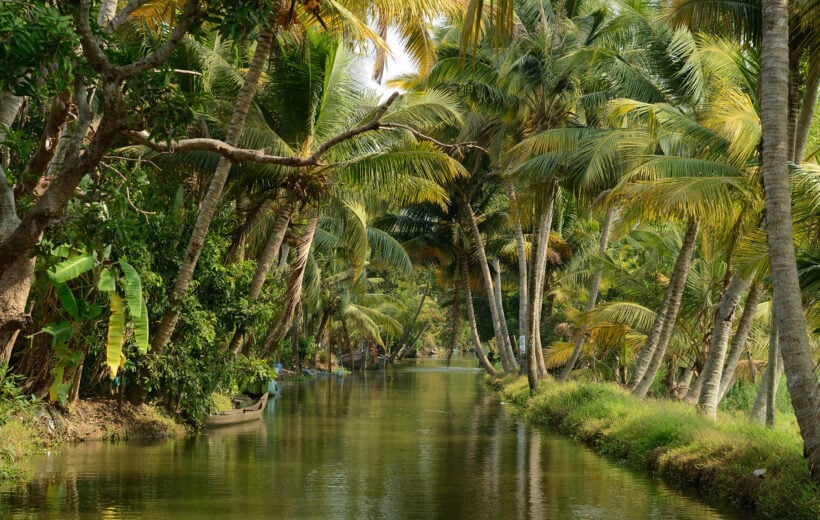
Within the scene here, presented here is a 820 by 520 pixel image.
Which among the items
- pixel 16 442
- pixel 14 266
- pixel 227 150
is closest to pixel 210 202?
pixel 16 442

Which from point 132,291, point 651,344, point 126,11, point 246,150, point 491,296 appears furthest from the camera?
point 491,296

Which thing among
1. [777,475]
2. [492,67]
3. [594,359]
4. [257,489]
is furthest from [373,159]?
[594,359]

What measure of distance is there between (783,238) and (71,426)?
12211 mm

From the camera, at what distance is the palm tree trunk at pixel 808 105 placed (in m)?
11.9

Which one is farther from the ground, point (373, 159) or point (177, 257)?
point (373, 159)

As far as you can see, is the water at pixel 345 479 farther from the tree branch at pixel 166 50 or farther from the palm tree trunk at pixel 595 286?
the palm tree trunk at pixel 595 286

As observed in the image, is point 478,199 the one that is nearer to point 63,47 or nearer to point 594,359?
point 594,359

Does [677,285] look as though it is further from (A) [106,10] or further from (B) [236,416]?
(A) [106,10]

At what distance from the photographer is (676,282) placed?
19.2 meters

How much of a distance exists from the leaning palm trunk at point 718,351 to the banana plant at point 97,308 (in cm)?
938

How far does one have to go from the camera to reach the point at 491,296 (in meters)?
31.7

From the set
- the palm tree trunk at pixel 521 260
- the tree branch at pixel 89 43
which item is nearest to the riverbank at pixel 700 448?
the palm tree trunk at pixel 521 260

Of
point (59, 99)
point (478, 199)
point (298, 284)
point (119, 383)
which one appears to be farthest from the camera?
point (478, 199)

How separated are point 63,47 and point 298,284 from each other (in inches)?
552
